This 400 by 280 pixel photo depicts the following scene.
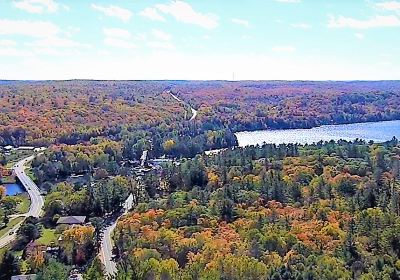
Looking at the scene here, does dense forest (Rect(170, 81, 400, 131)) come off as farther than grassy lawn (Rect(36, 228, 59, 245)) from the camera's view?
Yes

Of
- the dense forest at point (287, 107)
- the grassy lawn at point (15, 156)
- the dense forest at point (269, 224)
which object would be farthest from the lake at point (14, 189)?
the dense forest at point (287, 107)

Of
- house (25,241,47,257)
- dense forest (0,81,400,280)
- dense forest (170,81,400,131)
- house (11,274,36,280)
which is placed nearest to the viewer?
dense forest (0,81,400,280)

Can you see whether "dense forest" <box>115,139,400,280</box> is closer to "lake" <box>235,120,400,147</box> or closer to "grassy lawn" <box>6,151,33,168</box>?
"grassy lawn" <box>6,151,33,168</box>

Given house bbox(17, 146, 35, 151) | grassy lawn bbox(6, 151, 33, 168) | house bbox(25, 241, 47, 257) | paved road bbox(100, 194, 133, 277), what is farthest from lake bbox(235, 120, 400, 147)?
house bbox(25, 241, 47, 257)

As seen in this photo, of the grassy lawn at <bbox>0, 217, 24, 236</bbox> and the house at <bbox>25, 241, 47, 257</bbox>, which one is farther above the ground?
the house at <bbox>25, 241, 47, 257</bbox>

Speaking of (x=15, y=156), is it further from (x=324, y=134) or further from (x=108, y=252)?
(x=324, y=134)

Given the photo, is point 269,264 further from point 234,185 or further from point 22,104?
point 22,104

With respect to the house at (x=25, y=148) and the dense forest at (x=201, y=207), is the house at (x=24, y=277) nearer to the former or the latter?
the dense forest at (x=201, y=207)
